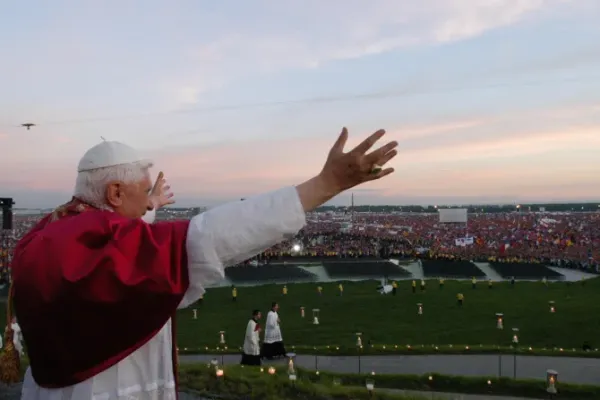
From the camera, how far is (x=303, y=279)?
34.7 m

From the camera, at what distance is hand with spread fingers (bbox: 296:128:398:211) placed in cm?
165

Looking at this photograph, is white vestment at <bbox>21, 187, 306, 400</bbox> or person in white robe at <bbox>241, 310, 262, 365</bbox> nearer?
white vestment at <bbox>21, 187, 306, 400</bbox>

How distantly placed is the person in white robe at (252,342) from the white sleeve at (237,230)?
498 inches

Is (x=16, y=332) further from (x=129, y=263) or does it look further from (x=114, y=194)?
(x=129, y=263)

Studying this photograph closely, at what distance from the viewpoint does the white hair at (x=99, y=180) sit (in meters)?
1.99

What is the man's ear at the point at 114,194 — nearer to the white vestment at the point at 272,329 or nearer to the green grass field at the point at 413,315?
the white vestment at the point at 272,329

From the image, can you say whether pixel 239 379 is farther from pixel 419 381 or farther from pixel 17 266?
pixel 17 266

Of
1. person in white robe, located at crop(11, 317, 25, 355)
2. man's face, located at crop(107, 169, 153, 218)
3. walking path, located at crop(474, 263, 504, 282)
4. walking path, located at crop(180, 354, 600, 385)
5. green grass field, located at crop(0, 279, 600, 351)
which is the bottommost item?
walking path, located at crop(474, 263, 504, 282)

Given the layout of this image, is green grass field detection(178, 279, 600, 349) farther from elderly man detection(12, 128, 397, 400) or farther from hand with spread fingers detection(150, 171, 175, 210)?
elderly man detection(12, 128, 397, 400)

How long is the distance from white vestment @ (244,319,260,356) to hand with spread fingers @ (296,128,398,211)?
41.7 feet

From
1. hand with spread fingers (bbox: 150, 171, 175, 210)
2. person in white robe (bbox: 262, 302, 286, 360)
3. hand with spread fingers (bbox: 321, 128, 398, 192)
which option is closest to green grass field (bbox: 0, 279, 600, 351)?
person in white robe (bbox: 262, 302, 286, 360)

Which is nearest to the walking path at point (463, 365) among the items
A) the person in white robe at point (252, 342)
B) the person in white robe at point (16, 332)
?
the person in white robe at point (252, 342)

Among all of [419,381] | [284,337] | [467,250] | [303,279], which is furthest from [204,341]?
[467,250]

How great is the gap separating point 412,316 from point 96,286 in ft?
69.7
